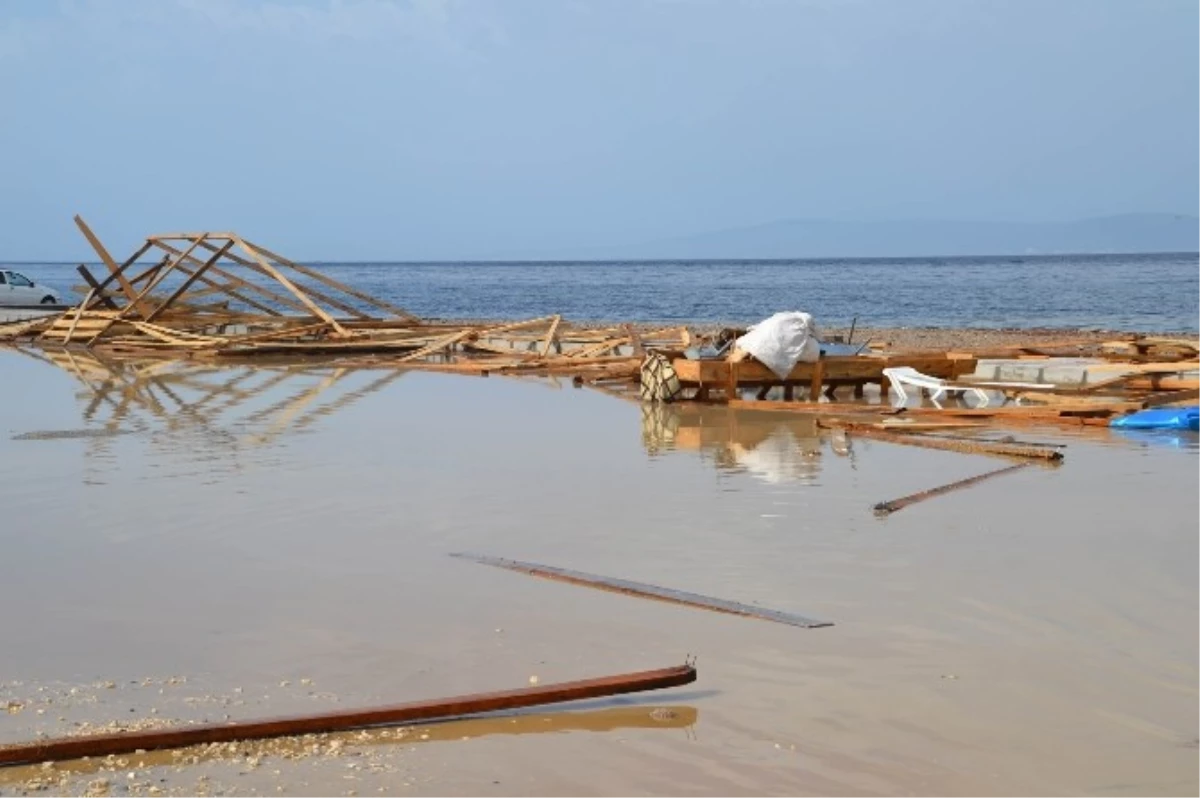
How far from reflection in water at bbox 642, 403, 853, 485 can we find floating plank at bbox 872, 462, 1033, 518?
935mm

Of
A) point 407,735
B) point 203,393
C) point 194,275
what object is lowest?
point 203,393

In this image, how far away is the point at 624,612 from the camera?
6.41m

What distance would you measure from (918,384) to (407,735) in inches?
423

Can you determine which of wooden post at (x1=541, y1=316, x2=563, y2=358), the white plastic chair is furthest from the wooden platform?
wooden post at (x1=541, y1=316, x2=563, y2=358)

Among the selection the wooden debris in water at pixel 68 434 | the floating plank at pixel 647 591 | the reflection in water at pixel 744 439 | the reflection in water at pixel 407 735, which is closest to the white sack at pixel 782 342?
the reflection in water at pixel 744 439

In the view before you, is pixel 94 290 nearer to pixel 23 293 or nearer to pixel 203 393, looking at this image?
pixel 23 293

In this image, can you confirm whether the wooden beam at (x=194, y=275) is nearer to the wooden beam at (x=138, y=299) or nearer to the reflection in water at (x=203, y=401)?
the wooden beam at (x=138, y=299)

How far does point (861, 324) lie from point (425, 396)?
22.9 m

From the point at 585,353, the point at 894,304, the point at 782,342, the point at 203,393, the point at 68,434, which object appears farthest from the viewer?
the point at 894,304

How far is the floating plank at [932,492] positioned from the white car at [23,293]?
30.1m

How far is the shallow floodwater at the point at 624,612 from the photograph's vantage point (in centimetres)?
464

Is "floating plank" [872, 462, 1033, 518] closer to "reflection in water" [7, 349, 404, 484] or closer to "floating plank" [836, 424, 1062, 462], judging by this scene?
"floating plank" [836, 424, 1062, 462]

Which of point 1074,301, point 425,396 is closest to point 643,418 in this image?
point 425,396

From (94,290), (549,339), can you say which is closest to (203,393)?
(549,339)
